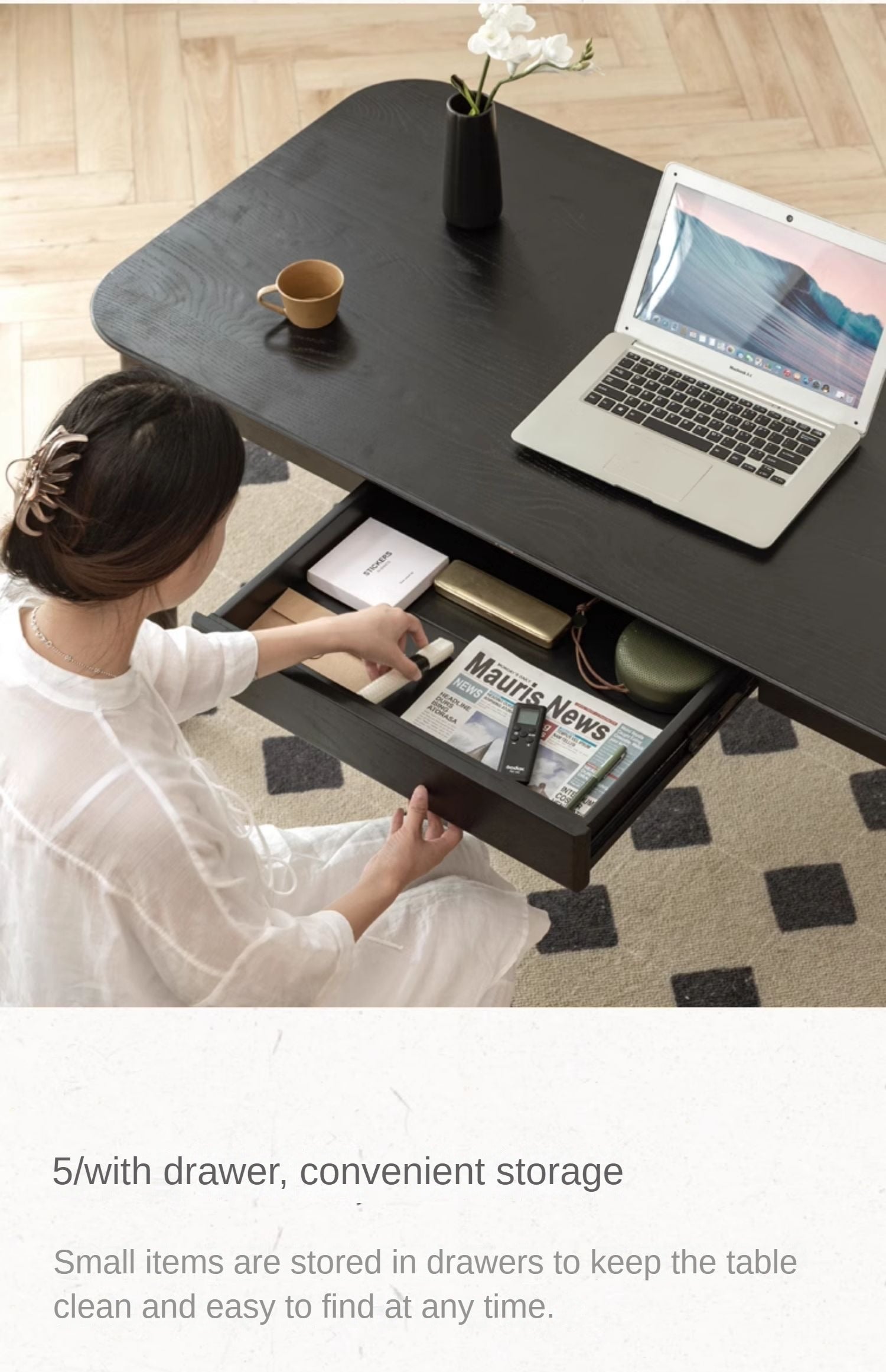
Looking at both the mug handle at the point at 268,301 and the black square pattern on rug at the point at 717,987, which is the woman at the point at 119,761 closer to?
the mug handle at the point at 268,301

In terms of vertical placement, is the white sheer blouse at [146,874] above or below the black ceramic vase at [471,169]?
below

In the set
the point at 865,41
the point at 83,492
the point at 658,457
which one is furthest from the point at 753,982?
the point at 865,41

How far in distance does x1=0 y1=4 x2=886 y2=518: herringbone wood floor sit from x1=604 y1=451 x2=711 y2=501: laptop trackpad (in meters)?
1.44

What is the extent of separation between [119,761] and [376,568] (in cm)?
57

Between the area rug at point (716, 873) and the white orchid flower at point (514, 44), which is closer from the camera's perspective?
the white orchid flower at point (514, 44)

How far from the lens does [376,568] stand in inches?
70.5

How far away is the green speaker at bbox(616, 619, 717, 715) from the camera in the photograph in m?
1.65

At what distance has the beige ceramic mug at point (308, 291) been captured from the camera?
1.85 m

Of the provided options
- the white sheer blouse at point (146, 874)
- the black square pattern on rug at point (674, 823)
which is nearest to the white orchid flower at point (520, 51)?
the white sheer blouse at point (146, 874)

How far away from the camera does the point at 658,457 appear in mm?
1737

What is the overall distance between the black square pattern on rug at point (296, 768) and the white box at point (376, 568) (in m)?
0.53
